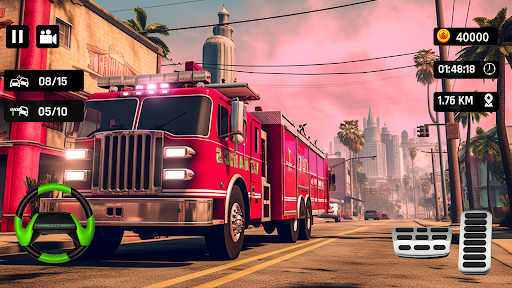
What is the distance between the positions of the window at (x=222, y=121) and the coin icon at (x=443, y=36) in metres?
5.41

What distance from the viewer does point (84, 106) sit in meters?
8.95

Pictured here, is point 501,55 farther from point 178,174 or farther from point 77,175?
point 77,175

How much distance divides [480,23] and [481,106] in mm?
18689

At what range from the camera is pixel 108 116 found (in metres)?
8.54

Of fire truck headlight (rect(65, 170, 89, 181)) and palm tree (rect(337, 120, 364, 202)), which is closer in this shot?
fire truck headlight (rect(65, 170, 89, 181))

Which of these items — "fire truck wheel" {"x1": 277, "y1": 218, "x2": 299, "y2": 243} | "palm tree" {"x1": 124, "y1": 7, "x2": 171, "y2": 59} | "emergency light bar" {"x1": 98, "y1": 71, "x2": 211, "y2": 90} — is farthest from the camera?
"palm tree" {"x1": 124, "y1": 7, "x2": 171, "y2": 59}

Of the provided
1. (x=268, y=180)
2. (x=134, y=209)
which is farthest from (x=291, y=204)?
(x=134, y=209)

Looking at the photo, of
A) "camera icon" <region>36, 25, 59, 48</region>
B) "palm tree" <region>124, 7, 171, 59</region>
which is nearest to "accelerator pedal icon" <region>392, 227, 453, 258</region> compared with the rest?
"camera icon" <region>36, 25, 59, 48</region>

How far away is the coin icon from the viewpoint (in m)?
10.8

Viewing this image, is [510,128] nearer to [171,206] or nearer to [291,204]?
[291,204]

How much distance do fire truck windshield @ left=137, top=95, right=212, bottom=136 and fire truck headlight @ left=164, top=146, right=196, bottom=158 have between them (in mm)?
388

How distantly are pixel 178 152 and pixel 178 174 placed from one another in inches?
14.0

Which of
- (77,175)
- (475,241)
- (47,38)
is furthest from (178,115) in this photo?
(475,241)

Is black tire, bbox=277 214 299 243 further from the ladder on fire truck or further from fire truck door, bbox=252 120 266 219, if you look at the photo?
the ladder on fire truck
